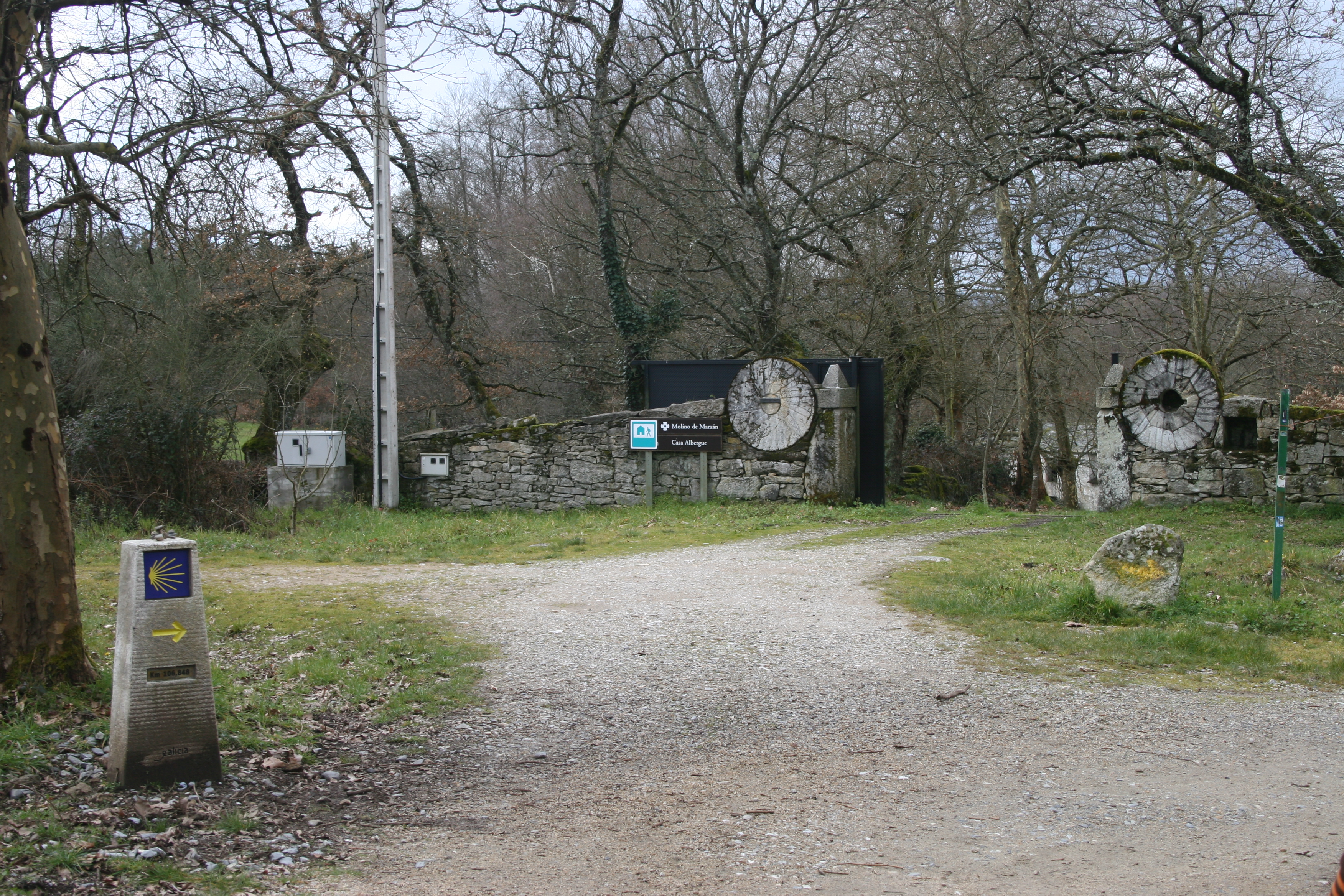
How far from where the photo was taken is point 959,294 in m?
21.7

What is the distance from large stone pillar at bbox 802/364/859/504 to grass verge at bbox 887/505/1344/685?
3917 mm

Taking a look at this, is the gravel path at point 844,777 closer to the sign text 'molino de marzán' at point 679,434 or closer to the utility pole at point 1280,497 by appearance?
the utility pole at point 1280,497

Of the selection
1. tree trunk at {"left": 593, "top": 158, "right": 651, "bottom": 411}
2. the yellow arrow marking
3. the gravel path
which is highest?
tree trunk at {"left": 593, "top": 158, "right": 651, "bottom": 411}

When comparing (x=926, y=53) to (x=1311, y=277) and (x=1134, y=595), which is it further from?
(x=1134, y=595)

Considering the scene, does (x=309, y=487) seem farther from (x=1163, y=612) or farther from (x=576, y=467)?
(x=1163, y=612)

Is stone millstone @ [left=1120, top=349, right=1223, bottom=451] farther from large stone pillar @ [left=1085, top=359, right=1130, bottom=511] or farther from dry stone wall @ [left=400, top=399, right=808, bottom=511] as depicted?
dry stone wall @ [left=400, top=399, right=808, bottom=511]

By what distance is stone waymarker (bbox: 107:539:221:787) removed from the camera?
4.04 meters

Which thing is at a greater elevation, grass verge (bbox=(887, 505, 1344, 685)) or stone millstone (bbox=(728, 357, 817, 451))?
stone millstone (bbox=(728, 357, 817, 451))

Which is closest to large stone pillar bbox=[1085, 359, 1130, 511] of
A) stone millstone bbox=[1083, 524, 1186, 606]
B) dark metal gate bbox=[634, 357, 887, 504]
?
dark metal gate bbox=[634, 357, 887, 504]

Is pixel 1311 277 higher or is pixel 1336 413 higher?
pixel 1311 277

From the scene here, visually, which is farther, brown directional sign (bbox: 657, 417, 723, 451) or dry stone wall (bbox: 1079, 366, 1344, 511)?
brown directional sign (bbox: 657, 417, 723, 451)

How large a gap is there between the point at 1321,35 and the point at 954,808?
376 inches

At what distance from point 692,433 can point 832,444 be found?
2.22 meters

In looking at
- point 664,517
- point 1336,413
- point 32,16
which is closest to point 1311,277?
point 1336,413
